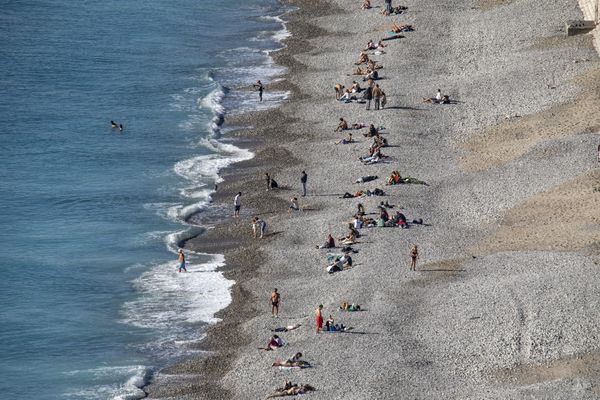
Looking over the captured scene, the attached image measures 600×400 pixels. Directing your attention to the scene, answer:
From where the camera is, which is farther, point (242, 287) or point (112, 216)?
point (112, 216)

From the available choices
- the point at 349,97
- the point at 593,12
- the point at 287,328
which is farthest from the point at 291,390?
the point at 593,12

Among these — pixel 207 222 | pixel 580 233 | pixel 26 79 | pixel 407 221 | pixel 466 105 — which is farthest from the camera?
pixel 26 79

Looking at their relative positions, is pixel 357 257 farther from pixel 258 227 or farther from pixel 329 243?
pixel 258 227

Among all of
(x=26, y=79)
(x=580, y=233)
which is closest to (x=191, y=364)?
(x=580, y=233)

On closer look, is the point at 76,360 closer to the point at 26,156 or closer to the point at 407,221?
the point at 407,221

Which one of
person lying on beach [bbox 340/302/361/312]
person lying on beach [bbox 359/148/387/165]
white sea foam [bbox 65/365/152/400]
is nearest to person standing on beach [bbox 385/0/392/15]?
person lying on beach [bbox 359/148/387/165]
